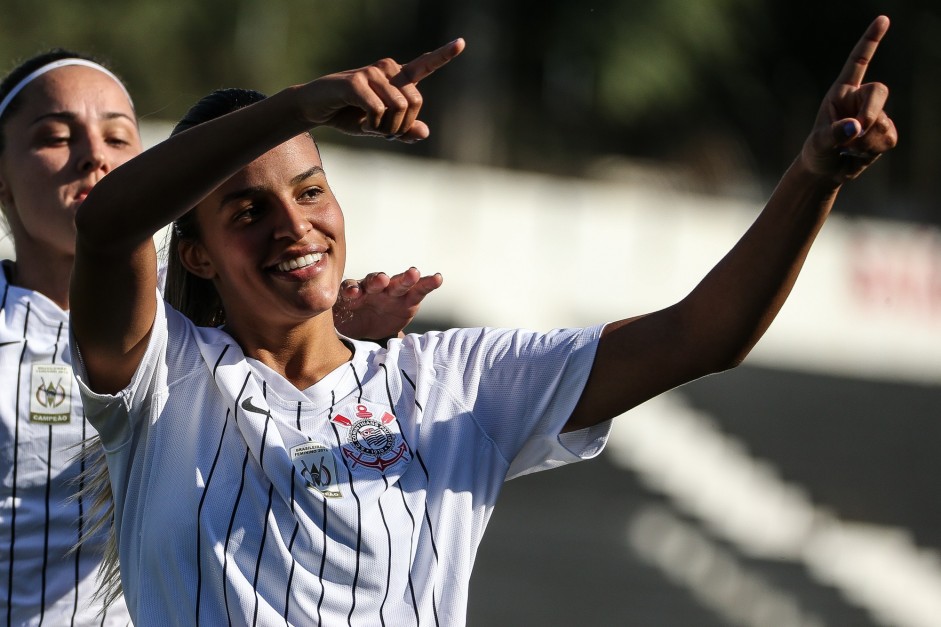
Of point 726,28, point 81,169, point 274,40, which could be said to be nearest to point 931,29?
point 726,28

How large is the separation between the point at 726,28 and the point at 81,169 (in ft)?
66.7

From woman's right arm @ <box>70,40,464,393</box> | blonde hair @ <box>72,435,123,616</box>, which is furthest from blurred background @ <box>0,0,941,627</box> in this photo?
woman's right arm @ <box>70,40,464,393</box>

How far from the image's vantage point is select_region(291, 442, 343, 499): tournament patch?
2.16 m

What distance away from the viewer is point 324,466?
2188mm

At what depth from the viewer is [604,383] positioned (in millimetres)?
2299

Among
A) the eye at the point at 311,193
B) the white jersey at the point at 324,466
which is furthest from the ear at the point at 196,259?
the eye at the point at 311,193

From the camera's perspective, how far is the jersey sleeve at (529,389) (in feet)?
7.59

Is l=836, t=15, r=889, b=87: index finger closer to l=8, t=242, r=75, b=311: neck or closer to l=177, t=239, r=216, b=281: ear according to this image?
l=177, t=239, r=216, b=281: ear

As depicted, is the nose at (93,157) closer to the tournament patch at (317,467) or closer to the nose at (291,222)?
the nose at (291,222)

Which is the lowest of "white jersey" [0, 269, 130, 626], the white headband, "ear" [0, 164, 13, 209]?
"white jersey" [0, 269, 130, 626]

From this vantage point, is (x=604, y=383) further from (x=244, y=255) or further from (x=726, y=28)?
(x=726, y=28)

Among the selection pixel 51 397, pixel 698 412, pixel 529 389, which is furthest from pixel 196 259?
pixel 698 412

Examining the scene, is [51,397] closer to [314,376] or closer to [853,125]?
[314,376]

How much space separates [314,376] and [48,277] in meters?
1.21
